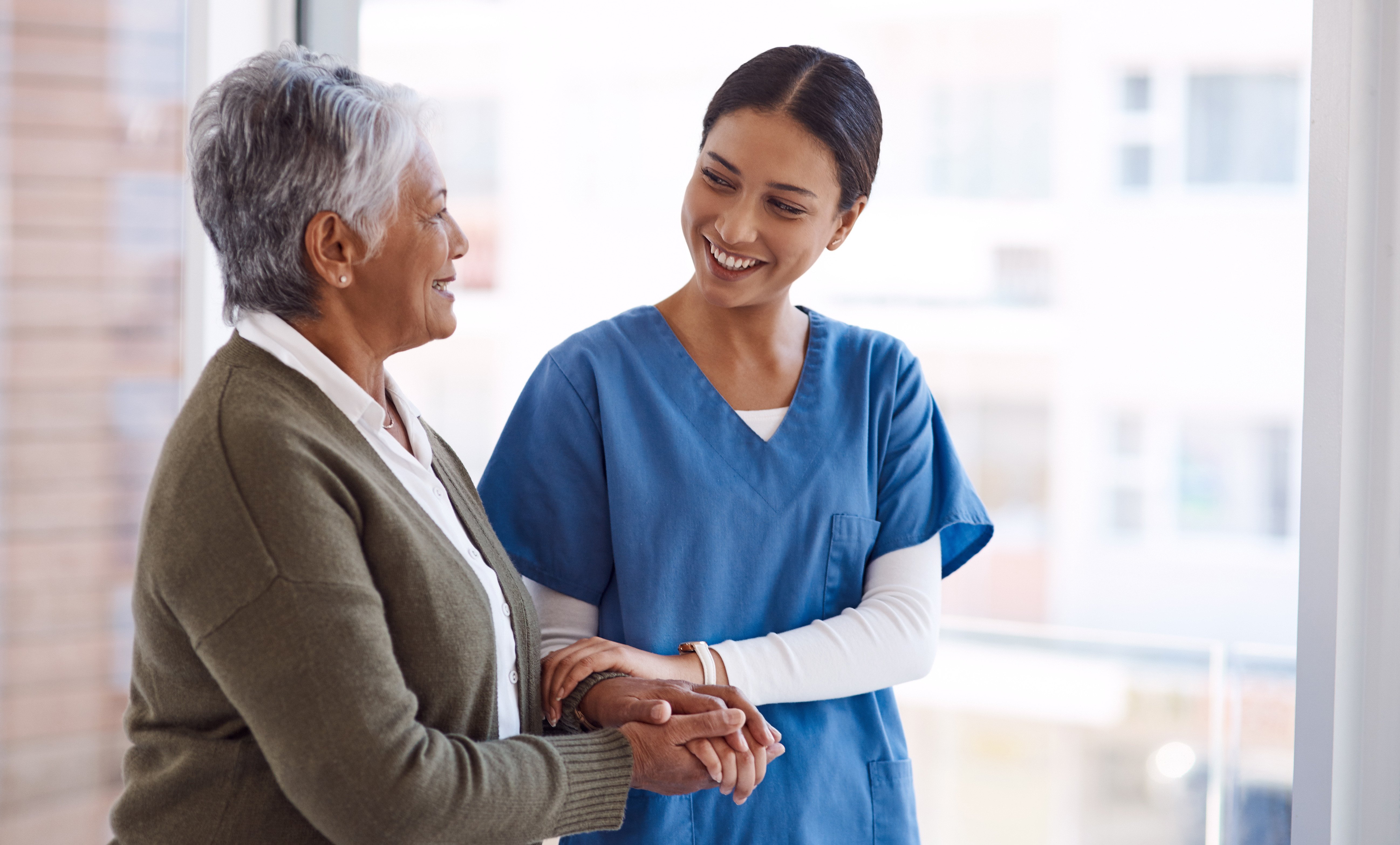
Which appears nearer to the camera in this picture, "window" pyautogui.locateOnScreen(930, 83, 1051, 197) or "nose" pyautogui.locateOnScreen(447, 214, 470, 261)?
"nose" pyautogui.locateOnScreen(447, 214, 470, 261)

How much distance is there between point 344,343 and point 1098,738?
372 cm

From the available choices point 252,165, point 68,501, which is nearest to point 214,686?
point 252,165

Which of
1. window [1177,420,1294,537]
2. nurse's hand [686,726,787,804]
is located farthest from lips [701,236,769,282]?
window [1177,420,1294,537]

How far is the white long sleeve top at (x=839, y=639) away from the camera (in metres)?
1.14

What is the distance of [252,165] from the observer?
0.88 metres

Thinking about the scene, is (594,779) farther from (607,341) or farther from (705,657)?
(607,341)

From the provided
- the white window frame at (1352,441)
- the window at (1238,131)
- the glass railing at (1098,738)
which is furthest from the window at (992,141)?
the white window frame at (1352,441)

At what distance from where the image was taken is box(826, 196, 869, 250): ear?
1.25 metres

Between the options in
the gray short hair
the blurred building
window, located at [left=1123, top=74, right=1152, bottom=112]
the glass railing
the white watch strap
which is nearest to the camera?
the gray short hair

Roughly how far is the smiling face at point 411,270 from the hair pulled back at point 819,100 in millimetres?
374

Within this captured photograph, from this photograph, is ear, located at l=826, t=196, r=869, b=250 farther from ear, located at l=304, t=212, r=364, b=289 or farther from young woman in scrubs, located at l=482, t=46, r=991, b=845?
ear, located at l=304, t=212, r=364, b=289

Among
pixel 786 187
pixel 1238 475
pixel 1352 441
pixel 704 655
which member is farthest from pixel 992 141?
pixel 704 655

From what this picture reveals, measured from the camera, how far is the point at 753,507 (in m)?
1.21

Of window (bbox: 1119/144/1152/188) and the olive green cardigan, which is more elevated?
window (bbox: 1119/144/1152/188)
